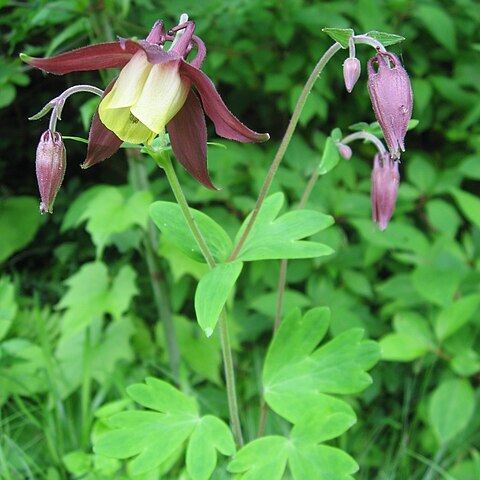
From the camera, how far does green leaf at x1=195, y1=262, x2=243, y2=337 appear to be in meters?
0.81

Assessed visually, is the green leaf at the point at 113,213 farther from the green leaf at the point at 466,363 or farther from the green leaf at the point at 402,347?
the green leaf at the point at 466,363

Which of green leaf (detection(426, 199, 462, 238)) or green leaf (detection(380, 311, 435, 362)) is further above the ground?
green leaf (detection(426, 199, 462, 238))

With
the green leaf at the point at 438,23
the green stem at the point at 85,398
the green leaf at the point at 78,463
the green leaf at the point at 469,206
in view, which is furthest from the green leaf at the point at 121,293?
the green leaf at the point at 438,23

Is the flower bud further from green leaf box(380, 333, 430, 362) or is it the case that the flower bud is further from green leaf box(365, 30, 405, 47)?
green leaf box(380, 333, 430, 362)

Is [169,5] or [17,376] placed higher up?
[169,5]

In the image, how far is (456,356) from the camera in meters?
1.73

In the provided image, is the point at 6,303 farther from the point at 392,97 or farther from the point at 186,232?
the point at 392,97

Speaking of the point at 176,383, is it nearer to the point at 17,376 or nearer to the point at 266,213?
the point at 17,376

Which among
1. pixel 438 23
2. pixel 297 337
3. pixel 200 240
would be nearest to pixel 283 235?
pixel 200 240

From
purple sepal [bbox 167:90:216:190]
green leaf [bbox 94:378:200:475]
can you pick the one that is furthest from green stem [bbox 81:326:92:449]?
purple sepal [bbox 167:90:216:190]

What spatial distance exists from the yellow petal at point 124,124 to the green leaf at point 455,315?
Answer: 1210 mm

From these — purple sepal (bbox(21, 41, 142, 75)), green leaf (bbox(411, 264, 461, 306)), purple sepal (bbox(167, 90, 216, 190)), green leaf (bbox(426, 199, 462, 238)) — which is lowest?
green leaf (bbox(411, 264, 461, 306))

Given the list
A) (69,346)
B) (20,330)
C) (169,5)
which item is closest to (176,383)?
(69,346)

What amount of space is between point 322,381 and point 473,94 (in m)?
1.37
